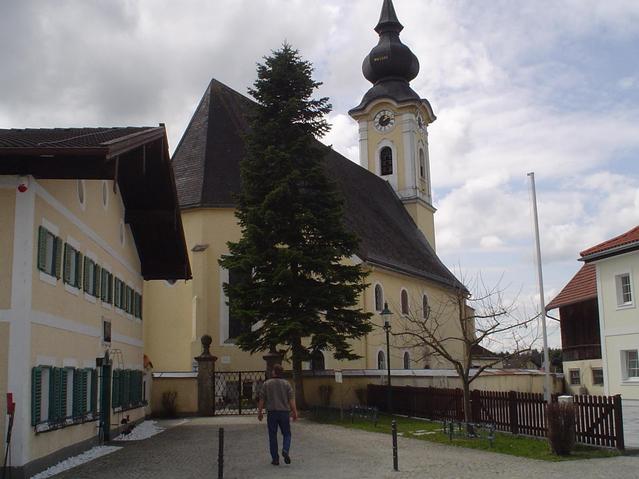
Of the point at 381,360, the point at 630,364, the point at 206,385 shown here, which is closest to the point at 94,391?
the point at 206,385

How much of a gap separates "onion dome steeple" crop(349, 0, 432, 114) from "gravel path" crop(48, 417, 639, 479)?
1573 inches

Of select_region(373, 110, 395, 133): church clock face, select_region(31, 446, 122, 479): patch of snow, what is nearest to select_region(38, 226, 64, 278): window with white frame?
select_region(31, 446, 122, 479): patch of snow

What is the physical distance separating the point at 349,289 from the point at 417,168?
32503 millimetres

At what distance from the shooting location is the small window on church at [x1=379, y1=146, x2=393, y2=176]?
56.6m

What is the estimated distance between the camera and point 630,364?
2748 centimetres

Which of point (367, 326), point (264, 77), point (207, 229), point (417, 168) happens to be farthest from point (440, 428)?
point (417, 168)

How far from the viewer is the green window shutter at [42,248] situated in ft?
43.4

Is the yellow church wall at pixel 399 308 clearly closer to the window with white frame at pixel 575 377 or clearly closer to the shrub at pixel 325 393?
the window with white frame at pixel 575 377

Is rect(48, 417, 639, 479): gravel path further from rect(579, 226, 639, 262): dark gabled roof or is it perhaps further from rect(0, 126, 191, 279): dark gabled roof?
rect(579, 226, 639, 262): dark gabled roof

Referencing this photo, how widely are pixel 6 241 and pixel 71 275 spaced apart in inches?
117

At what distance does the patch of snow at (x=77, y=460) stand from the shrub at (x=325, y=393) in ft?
33.8

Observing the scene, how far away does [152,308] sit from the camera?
3284 cm

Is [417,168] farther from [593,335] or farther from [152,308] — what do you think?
[152,308]

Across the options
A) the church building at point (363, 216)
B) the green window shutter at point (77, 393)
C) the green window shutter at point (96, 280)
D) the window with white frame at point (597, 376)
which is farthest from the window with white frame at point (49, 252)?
the window with white frame at point (597, 376)
